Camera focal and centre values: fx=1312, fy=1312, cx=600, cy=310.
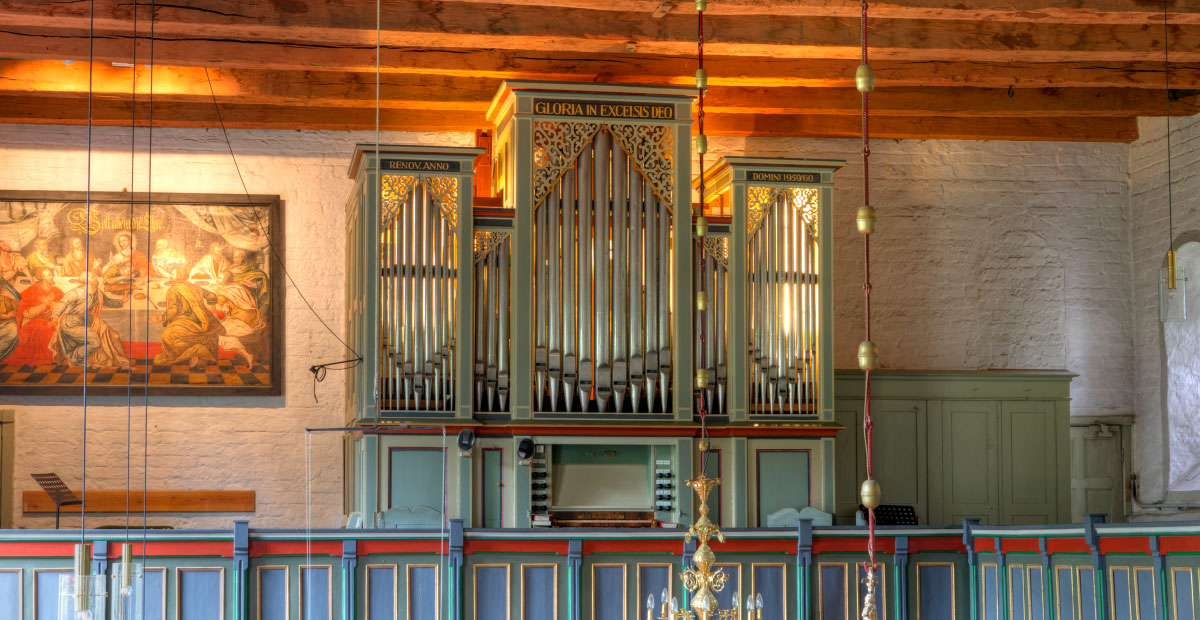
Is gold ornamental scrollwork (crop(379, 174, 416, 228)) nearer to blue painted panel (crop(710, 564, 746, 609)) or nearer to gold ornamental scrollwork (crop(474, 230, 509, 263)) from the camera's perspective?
gold ornamental scrollwork (crop(474, 230, 509, 263))

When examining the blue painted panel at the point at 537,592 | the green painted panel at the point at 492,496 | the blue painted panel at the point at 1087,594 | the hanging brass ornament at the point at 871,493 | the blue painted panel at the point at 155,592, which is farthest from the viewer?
the green painted panel at the point at 492,496

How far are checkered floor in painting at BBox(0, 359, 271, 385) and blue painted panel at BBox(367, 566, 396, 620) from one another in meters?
2.83

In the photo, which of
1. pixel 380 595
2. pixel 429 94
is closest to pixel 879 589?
pixel 380 595

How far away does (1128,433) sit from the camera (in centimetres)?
1252

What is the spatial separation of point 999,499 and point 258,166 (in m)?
7.29

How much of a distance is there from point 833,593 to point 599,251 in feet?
10.3

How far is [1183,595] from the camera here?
8453 millimetres

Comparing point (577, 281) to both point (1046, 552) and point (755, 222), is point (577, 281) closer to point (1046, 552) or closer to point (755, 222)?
point (755, 222)

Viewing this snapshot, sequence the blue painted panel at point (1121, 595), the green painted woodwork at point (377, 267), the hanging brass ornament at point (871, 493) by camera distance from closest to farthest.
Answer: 1. the hanging brass ornament at point (871, 493)
2. the blue painted panel at point (1121, 595)
3. the green painted woodwork at point (377, 267)

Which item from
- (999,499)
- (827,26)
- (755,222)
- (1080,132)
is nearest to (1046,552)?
(999,499)

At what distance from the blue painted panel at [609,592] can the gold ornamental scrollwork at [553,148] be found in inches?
116

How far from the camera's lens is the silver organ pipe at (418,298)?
991 centimetres

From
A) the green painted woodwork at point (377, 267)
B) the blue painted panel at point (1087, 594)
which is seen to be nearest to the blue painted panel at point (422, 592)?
the green painted woodwork at point (377, 267)

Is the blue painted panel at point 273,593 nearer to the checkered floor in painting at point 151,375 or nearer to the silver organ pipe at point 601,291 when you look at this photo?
the silver organ pipe at point 601,291
